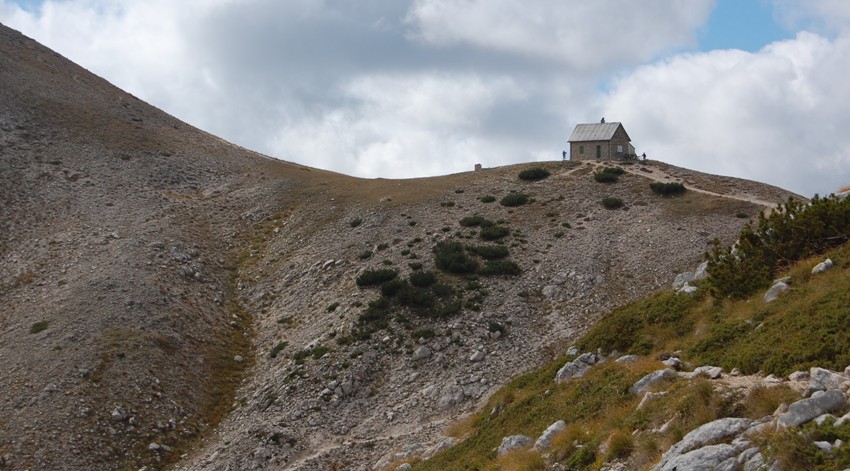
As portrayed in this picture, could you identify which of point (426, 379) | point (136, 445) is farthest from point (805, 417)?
point (136, 445)

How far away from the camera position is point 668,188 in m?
54.3

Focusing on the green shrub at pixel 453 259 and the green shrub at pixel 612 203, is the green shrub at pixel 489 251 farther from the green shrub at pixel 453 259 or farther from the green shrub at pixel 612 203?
the green shrub at pixel 612 203

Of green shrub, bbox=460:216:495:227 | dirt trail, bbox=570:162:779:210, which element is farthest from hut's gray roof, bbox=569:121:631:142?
green shrub, bbox=460:216:495:227

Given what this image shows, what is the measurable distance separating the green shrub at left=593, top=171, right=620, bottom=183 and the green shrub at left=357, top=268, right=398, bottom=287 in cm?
2172

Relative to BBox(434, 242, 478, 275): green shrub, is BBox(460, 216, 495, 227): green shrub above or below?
above

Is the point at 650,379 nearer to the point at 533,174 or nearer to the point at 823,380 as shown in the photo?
the point at 823,380

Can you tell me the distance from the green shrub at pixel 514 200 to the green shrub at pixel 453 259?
870cm

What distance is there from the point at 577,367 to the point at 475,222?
93.6ft

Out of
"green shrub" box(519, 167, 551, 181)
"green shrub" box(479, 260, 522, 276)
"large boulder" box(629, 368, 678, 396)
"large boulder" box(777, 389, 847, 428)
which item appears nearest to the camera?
"large boulder" box(777, 389, 847, 428)

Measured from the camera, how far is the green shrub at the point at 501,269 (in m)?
44.7

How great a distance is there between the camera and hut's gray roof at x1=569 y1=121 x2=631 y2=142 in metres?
73.1

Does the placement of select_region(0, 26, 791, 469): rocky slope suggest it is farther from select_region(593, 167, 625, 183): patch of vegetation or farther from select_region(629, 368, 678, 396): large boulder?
select_region(629, 368, 678, 396): large boulder

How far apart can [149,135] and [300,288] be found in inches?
1533

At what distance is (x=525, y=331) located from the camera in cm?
3881
